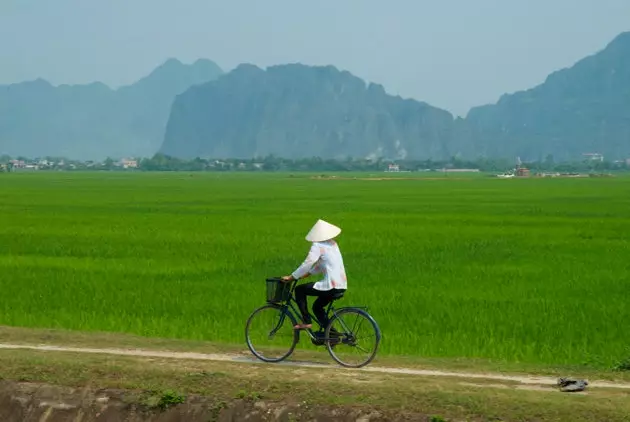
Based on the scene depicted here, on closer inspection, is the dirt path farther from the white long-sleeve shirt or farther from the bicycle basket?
the white long-sleeve shirt

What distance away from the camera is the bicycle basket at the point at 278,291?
32.9 ft

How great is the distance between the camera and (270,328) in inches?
409

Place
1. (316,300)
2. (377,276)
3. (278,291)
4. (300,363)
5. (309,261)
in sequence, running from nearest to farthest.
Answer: (309,261) → (316,300) → (278,291) → (300,363) → (377,276)

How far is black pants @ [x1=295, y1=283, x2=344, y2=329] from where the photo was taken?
975 centimetres

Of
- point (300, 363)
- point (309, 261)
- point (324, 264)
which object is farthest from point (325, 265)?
point (300, 363)

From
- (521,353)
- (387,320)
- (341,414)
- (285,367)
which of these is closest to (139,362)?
(285,367)

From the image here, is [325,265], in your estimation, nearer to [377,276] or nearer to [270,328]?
[270,328]

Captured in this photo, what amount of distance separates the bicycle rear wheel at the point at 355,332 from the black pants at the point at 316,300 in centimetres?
11

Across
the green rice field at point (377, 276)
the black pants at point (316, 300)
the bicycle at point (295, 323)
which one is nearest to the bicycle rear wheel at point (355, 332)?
the bicycle at point (295, 323)

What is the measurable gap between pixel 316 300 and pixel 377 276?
11.1m

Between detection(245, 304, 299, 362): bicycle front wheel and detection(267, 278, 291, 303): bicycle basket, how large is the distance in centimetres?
15

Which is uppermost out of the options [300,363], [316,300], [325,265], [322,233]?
[322,233]

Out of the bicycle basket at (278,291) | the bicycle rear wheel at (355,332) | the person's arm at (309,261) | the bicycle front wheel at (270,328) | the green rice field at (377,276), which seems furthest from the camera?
the green rice field at (377,276)

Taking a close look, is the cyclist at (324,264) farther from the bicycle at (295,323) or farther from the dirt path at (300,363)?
the dirt path at (300,363)
